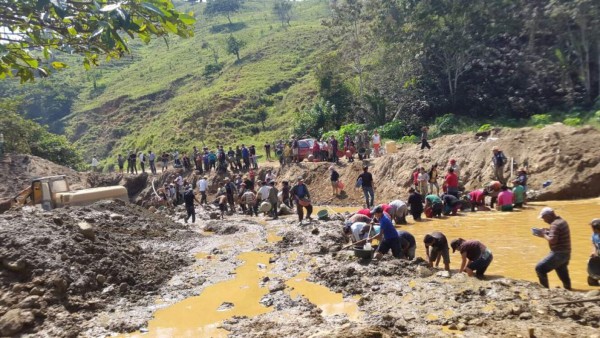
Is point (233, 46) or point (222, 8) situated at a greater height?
point (222, 8)

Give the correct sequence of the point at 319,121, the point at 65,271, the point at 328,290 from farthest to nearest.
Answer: the point at 319,121 → the point at 65,271 → the point at 328,290

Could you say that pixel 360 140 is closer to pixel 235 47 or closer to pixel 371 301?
pixel 371 301

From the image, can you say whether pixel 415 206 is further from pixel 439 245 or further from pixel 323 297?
pixel 323 297

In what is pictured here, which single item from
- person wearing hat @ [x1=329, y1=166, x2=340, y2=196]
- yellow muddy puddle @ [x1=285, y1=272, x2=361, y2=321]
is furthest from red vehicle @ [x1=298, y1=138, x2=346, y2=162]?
yellow muddy puddle @ [x1=285, y1=272, x2=361, y2=321]

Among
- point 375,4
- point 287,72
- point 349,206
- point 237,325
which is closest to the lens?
point 237,325

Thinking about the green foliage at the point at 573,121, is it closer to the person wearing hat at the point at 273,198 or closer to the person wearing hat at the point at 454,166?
the person wearing hat at the point at 454,166

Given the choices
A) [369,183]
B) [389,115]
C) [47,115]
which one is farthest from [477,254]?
[47,115]

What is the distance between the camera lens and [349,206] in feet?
71.8

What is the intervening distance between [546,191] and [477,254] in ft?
33.1

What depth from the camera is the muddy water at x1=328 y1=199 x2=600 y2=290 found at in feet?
29.9

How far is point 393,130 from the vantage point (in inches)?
1222

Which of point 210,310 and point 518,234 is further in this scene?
point 518,234

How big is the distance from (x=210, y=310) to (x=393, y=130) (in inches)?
957

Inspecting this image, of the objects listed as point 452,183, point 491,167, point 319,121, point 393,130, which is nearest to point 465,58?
point 393,130
